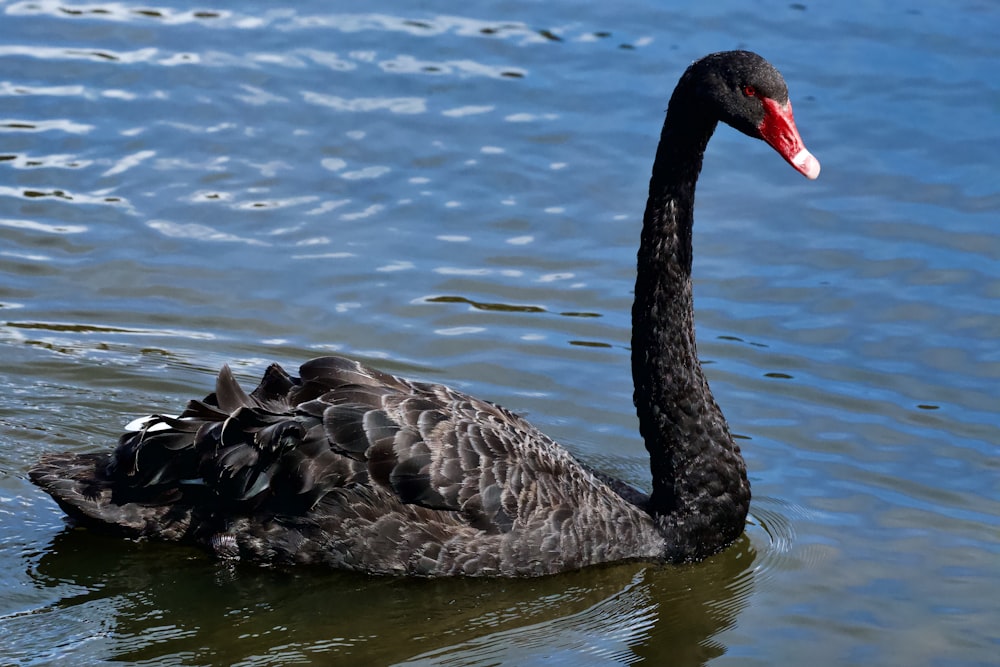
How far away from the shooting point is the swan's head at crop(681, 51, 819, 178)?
6738 mm

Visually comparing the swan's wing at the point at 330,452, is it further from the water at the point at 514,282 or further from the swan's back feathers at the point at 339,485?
the water at the point at 514,282

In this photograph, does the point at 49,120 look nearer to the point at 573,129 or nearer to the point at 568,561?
the point at 573,129

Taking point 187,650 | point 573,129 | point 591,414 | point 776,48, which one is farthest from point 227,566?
point 776,48

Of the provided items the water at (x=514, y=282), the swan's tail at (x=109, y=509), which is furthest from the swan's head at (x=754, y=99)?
the swan's tail at (x=109, y=509)

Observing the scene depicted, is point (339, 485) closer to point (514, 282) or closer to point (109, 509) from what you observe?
point (109, 509)

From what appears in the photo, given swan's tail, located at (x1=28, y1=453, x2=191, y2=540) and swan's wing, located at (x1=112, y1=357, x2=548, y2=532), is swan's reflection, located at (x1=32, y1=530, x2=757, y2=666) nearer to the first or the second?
swan's tail, located at (x1=28, y1=453, x2=191, y2=540)

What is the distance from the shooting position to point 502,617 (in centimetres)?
656

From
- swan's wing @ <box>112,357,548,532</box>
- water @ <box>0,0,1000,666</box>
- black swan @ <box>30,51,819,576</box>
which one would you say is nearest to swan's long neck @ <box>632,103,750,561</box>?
black swan @ <box>30,51,819,576</box>

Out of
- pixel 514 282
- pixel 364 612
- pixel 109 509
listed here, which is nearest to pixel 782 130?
pixel 364 612

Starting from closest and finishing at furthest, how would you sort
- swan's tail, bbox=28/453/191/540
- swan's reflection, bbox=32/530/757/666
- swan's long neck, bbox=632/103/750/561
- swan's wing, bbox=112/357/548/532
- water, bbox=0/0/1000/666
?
swan's reflection, bbox=32/530/757/666, water, bbox=0/0/1000/666, swan's wing, bbox=112/357/548/532, swan's tail, bbox=28/453/191/540, swan's long neck, bbox=632/103/750/561

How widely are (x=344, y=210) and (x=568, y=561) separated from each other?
169 inches

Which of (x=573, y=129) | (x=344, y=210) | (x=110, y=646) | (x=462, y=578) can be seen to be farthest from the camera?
(x=573, y=129)

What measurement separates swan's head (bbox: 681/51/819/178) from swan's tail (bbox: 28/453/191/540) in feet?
9.89

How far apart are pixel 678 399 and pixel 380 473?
1.50 metres
